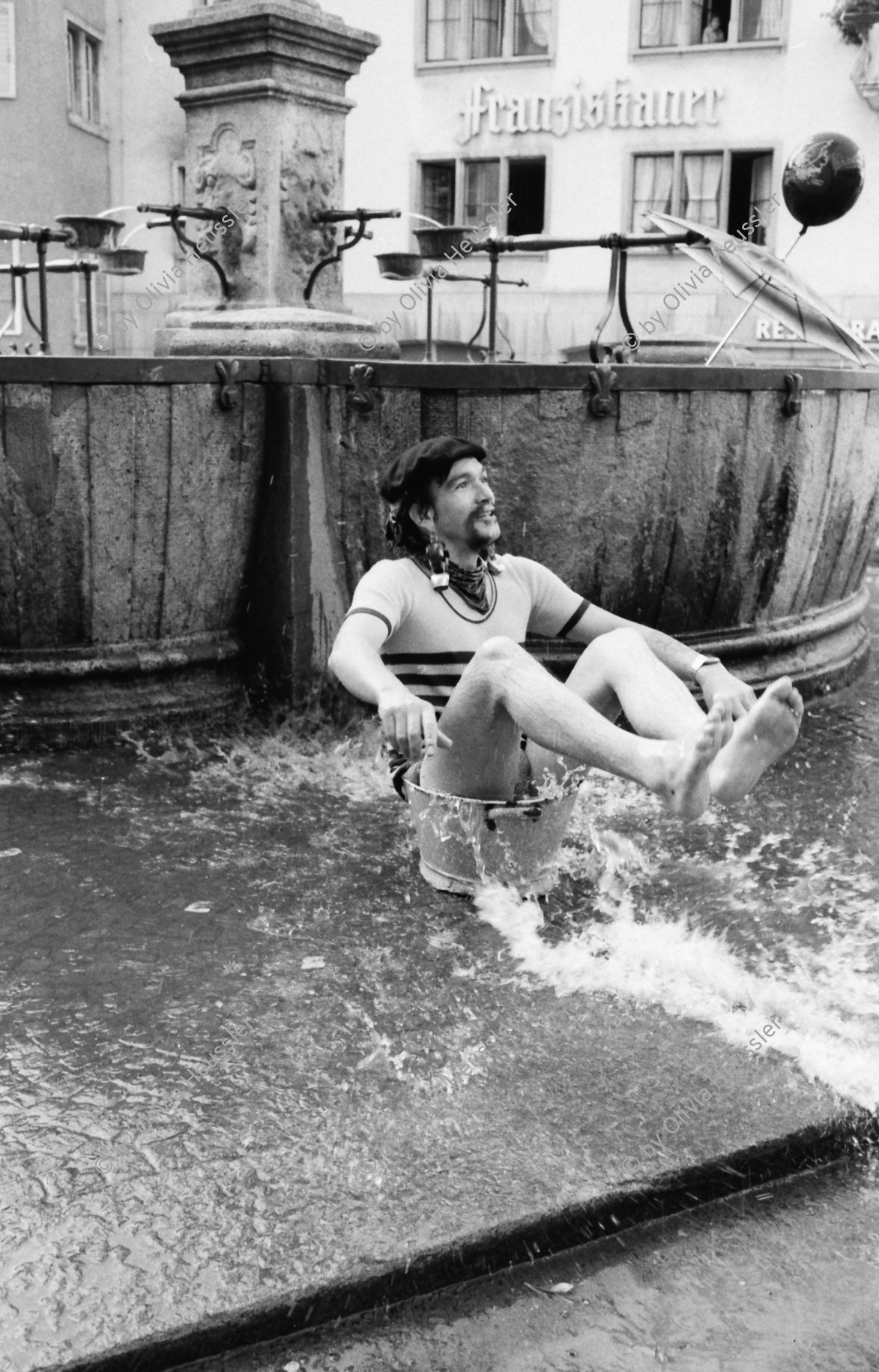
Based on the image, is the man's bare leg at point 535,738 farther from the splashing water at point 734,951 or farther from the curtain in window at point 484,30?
the curtain in window at point 484,30

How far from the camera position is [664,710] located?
3.21 meters

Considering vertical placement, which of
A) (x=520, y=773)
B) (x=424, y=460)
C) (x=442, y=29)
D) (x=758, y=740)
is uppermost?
(x=442, y=29)

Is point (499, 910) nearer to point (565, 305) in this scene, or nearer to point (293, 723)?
point (293, 723)

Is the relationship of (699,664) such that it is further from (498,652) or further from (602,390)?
(602,390)

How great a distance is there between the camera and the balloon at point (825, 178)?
648cm

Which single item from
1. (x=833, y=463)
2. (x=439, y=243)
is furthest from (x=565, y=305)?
(x=833, y=463)

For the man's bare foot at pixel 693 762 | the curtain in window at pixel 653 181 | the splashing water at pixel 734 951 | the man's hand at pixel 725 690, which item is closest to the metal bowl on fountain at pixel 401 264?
the splashing water at pixel 734 951

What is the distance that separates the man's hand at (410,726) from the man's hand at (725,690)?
57cm

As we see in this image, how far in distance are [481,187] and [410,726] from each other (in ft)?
72.9

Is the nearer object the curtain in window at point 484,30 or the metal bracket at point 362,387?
the metal bracket at point 362,387

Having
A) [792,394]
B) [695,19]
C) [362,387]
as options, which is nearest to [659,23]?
[695,19]

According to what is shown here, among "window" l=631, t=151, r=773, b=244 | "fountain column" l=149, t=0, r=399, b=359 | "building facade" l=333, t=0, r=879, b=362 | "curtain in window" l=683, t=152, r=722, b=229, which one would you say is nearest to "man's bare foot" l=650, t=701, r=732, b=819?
"fountain column" l=149, t=0, r=399, b=359

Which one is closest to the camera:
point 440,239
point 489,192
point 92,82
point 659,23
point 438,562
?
point 438,562

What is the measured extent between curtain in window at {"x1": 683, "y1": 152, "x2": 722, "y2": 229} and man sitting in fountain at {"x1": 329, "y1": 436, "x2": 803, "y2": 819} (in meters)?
20.3
